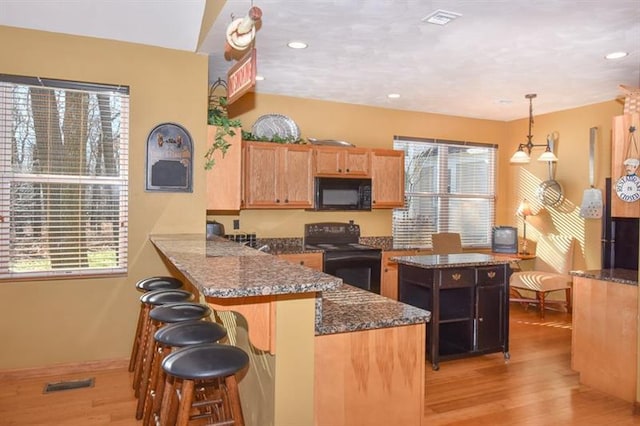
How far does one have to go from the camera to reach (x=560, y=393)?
3361 mm

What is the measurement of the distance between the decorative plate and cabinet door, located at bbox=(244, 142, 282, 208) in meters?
0.26

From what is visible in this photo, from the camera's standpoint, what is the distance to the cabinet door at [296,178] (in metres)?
4.94

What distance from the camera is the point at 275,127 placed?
511 cm

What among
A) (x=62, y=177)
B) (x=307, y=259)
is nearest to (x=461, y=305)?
(x=307, y=259)

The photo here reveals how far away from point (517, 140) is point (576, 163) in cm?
102

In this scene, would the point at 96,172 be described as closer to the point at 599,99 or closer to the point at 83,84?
the point at 83,84

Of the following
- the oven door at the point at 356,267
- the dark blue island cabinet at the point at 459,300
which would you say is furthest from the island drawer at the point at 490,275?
the oven door at the point at 356,267

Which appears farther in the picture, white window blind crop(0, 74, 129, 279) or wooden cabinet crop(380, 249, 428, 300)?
wooden cabinet crop(380, 249, 428, 300)

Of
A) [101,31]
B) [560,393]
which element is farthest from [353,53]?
A: [560,393]

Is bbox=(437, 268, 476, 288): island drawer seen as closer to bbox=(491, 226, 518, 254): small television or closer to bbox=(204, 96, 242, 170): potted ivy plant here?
bbox=(204, 96, 242, 170): potted ivy plant

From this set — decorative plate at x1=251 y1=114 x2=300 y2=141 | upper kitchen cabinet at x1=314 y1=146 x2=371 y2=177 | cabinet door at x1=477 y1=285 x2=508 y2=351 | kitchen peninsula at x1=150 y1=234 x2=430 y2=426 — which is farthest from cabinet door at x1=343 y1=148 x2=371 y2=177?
kitchen peninsula at x1=150 y1=234 x2=430 y2=426

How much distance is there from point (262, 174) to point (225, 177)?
75 cm

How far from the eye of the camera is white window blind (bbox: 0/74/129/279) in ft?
11.4

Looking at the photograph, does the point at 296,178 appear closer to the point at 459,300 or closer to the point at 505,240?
the point at 459,300
